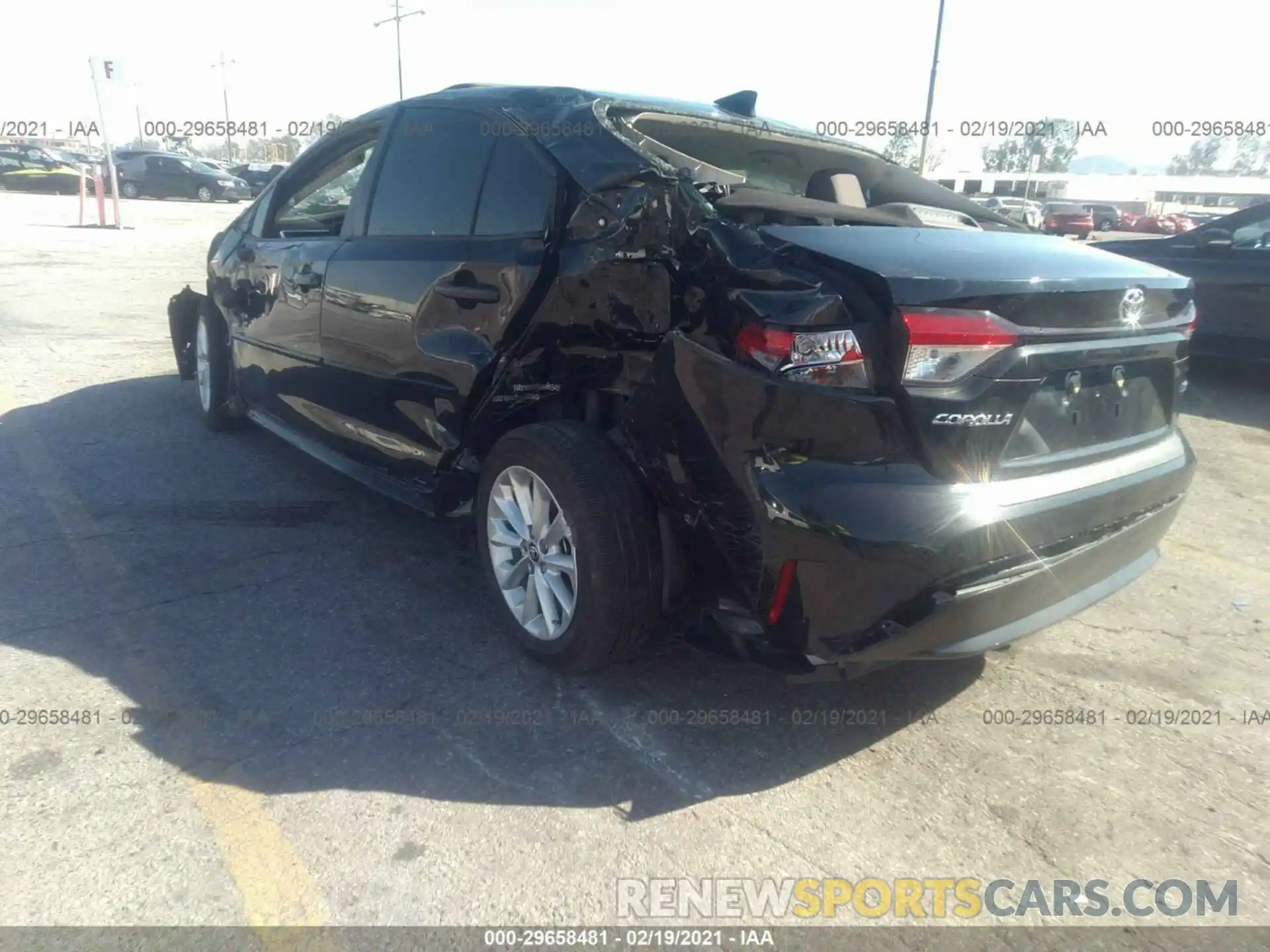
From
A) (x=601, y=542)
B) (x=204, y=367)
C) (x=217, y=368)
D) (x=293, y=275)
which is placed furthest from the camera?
(x=204, y=367)

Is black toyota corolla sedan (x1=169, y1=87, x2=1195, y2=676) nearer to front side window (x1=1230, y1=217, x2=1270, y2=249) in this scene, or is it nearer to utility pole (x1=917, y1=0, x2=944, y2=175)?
front side window (x1=1230, y1=217, x2=1270, y2=249)

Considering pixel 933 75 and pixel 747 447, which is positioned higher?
pixel 933 75

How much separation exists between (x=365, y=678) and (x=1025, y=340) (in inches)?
86.0

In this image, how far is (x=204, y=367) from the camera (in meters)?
5.65

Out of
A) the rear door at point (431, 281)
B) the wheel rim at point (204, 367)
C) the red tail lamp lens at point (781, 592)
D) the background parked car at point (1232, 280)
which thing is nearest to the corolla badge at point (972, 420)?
the red tail lamp lens at point (781, 592)

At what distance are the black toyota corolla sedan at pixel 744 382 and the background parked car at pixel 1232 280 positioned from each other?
454cm

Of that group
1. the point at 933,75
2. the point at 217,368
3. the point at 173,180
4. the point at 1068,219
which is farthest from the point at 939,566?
the point at 1068,219

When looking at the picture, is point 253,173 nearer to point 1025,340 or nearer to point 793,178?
point 793,178

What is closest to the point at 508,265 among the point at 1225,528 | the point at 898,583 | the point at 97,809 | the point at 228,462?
the point at 898,583

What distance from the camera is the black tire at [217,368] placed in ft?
17.7

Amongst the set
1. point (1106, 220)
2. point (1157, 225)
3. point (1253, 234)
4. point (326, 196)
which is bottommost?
point (1157, 225)

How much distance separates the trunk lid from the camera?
2328mm

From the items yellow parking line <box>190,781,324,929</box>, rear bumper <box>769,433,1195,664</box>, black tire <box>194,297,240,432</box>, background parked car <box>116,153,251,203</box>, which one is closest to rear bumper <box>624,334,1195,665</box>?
rear bumper <box>769,433,1195,664</box>

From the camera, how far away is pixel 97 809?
244 centimetres
